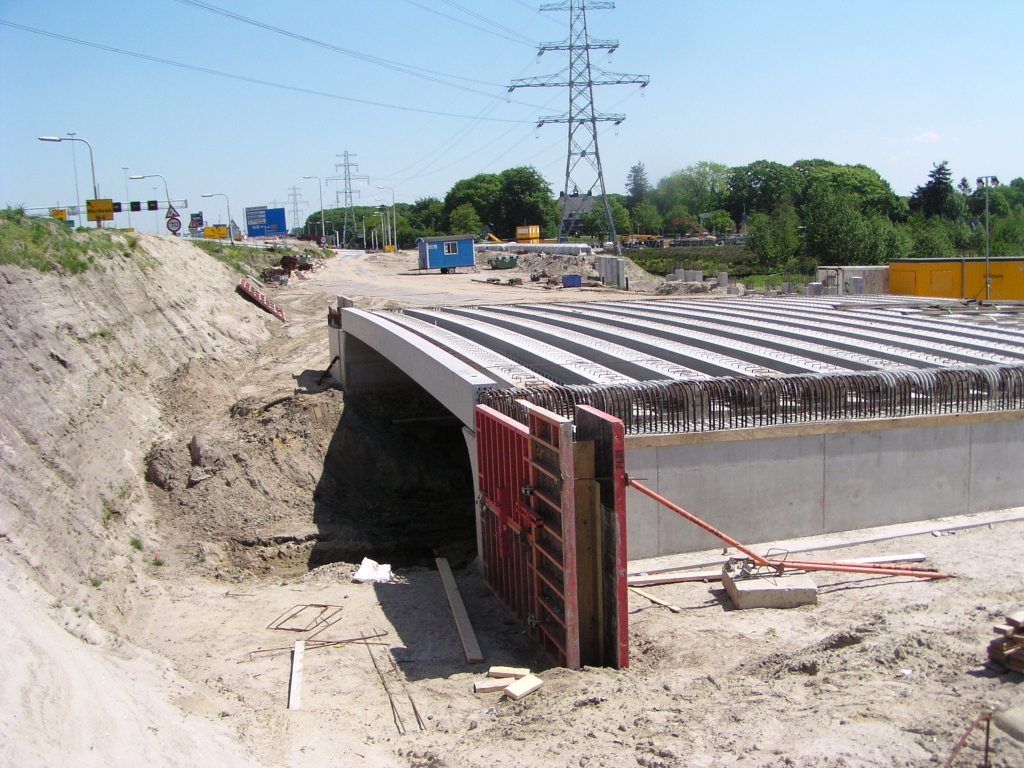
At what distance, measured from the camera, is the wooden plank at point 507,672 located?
9.17m

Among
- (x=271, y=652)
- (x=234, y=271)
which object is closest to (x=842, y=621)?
(x=271, y=652)

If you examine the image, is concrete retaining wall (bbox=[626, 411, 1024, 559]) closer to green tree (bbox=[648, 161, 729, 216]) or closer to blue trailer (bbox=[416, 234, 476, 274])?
blue trailer (bbox=[416, 234, 476, 274])

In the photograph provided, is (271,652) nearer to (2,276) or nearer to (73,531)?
(73,531)

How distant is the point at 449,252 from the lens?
6825 centimetres

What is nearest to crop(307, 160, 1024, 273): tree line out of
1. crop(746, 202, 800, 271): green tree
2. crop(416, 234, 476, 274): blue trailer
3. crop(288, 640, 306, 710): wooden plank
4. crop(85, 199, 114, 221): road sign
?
crop(746, 202, 800, 271): green tree

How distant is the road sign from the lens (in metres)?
38.4

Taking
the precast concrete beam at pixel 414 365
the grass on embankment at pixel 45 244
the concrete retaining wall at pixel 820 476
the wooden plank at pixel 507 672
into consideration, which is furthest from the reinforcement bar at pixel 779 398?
the grass on embankment at pixel 45 244

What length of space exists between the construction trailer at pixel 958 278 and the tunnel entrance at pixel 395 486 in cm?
1912

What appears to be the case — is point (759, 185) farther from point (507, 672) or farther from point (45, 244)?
point (507, 672)

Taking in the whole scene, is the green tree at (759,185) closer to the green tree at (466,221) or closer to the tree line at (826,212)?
the tree line at (826,212)

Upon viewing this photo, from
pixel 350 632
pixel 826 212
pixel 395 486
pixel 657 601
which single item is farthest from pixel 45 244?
pixel 826 212

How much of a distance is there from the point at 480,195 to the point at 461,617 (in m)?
131

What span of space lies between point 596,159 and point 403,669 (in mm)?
64351

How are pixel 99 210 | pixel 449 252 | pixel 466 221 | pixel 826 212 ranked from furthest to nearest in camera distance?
pixel 466 221 → pixel 449 252 → pixel 826 212 → pixel 99 210
